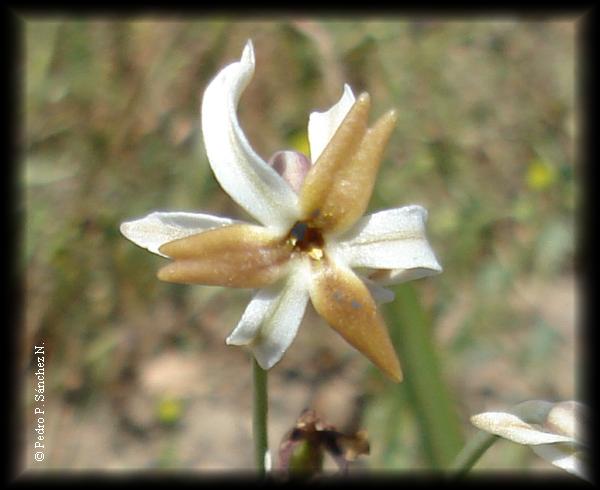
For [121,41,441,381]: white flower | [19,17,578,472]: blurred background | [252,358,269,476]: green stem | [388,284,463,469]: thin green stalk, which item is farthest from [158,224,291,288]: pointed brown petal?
[19,17,578,472]: blurred background

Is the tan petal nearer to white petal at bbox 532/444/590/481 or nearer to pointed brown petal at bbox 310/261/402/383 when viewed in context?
pointed brown petal at bbox 310/261/402/383

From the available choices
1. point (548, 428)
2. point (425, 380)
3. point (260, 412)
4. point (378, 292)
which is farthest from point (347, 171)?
point (425, 380)

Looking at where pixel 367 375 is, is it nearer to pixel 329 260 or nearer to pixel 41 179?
pixel 41 179

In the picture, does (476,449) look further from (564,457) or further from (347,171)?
(347,171)

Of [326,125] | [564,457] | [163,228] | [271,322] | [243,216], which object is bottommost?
[564,457]

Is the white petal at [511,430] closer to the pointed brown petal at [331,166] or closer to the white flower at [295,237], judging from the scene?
the white flower at [295,237]

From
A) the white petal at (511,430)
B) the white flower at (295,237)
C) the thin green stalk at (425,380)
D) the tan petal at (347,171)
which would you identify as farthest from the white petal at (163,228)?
the thin green stalk at (425,380)
